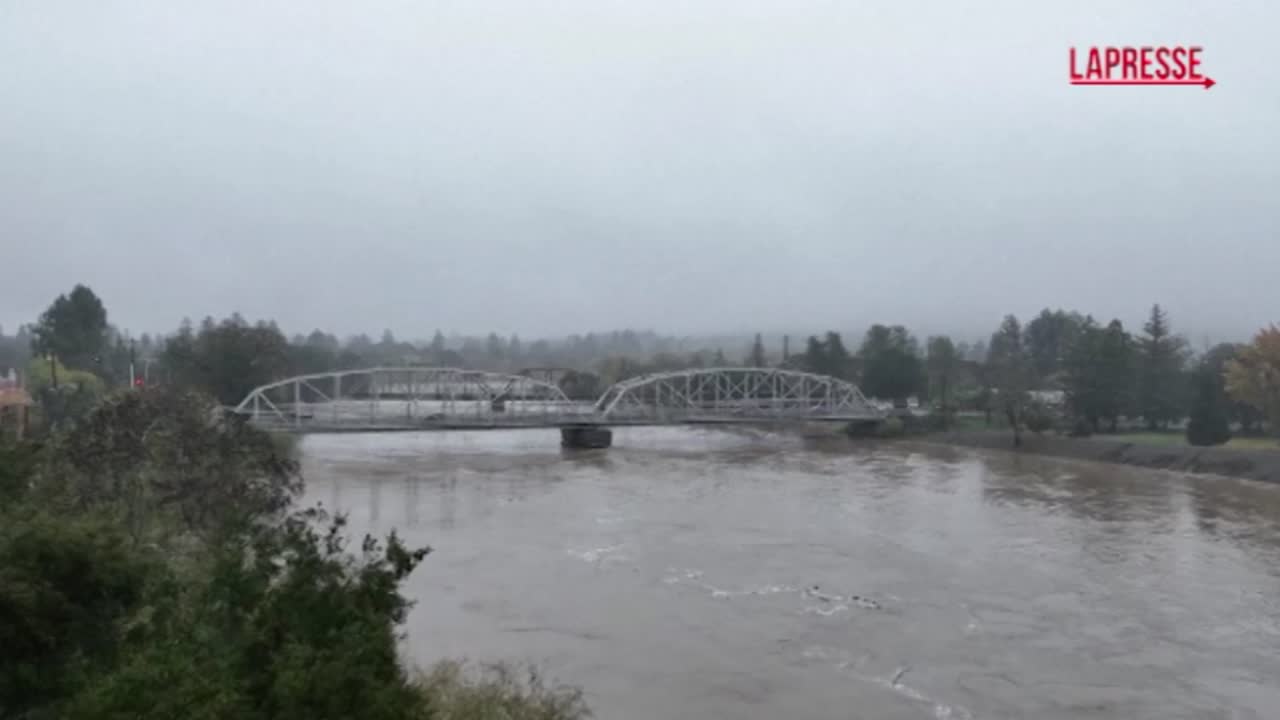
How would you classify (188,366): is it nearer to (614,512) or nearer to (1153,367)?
(614,512)

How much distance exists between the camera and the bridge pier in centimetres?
3822

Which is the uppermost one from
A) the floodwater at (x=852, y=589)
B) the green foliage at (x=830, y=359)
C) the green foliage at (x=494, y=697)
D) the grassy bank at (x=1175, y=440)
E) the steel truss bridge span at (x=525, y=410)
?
the green foliage at (x=830, y=359)

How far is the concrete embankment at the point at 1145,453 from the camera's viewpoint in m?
28.5

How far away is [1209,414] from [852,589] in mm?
24258

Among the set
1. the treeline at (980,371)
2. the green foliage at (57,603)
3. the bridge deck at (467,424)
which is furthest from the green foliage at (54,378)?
the green foliage at (57,603)

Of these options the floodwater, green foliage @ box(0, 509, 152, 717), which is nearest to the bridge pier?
the floodwater

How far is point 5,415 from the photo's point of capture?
23922mm

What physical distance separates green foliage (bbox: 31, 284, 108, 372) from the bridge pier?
75.2 feet

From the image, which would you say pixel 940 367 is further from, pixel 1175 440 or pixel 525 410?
pixel 525 410

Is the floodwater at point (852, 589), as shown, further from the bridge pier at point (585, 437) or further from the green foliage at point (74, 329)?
the green foliage at point (74, 329)

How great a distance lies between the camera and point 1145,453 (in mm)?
32312

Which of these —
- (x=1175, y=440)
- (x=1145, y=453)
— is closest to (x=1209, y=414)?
(x=1175, y=440)

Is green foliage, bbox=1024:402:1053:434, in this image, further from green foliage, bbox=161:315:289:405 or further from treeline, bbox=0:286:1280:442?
green foliage, bbox=161:315:289:405

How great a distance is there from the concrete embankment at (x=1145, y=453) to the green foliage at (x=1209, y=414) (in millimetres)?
1528
